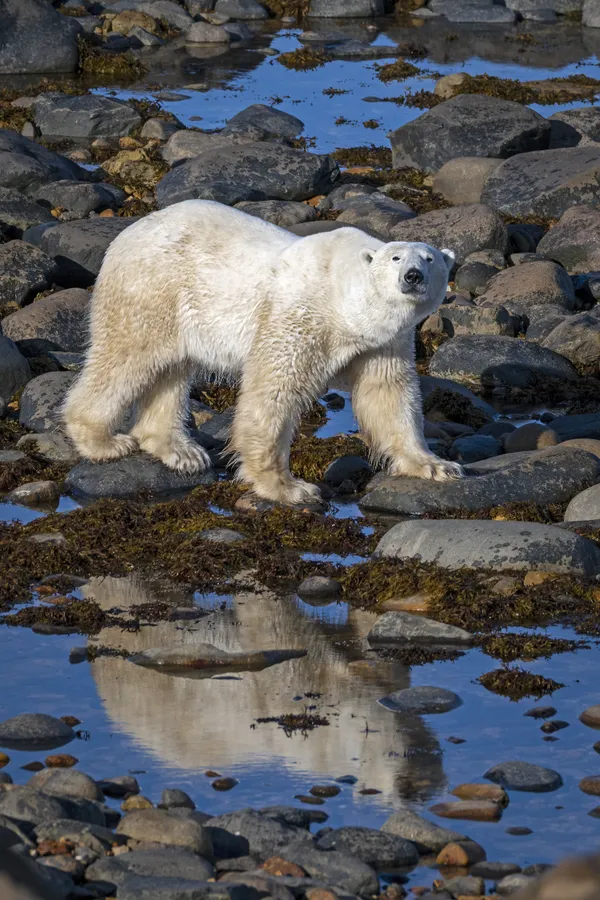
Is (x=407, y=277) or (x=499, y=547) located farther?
(x=407, y=277)

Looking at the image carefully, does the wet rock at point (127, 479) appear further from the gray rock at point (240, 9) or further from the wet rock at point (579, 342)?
the gray rock at point (240, 9)

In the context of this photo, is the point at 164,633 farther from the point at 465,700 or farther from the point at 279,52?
the point at 279,52

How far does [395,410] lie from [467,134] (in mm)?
10315

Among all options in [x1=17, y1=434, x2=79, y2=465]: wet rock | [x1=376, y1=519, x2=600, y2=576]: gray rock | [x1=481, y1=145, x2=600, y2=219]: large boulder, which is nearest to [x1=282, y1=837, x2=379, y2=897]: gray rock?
[x1=376, y1=519, x2=600, y2=576]: gray rock

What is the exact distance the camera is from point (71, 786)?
502cm

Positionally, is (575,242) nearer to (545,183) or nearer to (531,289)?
(531,289)

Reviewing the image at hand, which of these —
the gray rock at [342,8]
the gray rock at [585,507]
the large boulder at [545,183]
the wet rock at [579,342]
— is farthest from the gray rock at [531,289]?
the gray rock at [342,8]

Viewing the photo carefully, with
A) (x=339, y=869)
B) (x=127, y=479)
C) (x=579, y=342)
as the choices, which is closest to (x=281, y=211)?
(x=579, y=342)

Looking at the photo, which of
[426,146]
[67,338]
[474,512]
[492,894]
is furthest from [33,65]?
[492,894]

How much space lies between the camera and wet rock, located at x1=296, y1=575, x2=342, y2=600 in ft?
24.6

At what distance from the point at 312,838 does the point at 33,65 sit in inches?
859

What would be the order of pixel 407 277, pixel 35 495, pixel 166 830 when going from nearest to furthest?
pixel 166 830 < pixel 407 277 < pixel 35 495

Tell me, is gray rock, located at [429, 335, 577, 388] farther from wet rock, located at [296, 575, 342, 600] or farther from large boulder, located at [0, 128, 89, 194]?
large boulder, located at [0, 128, 89, 194]

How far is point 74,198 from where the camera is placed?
1623cm
